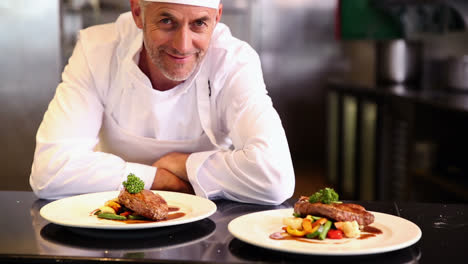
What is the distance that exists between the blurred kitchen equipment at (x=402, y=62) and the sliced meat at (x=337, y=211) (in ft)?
13.5

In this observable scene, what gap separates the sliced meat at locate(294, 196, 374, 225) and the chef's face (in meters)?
0.78

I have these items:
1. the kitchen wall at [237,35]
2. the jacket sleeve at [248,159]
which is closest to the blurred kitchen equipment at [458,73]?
the kitchen wall at [237,35]

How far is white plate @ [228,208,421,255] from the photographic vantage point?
1.19 metres

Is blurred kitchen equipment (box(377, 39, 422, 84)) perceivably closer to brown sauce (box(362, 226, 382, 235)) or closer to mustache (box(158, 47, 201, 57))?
mustache (box(158, 47, 201, 57))

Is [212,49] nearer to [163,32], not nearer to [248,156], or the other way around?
[163,32]

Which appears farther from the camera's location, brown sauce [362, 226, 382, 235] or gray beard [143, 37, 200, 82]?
gray beard [143, 37, 200, 82]

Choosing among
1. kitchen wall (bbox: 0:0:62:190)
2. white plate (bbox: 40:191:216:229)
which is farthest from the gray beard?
kitchen wall (bbox: 0:0:62:190)

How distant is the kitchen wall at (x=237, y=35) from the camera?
12.6 ft

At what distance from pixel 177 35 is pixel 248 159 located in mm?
443

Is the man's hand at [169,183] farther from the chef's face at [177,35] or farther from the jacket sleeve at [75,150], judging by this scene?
the chef's face at [177,35]

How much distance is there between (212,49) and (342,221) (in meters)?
1.06

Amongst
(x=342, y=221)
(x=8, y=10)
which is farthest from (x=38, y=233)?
(x=8, y=10)

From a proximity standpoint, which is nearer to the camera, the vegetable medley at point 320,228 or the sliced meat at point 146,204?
the vegetable medley at point 320,228

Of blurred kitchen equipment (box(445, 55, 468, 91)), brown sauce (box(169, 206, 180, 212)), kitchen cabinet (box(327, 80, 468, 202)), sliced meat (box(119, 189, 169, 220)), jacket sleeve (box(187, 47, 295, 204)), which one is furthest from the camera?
blurred kitchen equipment (box(445, 55, 468, 91))
